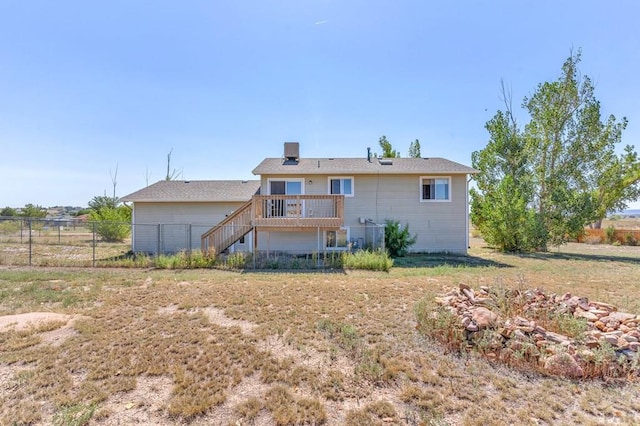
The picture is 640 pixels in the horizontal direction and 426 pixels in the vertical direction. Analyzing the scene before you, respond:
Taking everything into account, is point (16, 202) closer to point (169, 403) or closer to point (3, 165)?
point (3, 165)

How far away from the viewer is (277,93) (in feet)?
47.0

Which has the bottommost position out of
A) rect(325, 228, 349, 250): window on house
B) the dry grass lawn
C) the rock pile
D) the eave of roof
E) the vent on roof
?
the dry grass lawn

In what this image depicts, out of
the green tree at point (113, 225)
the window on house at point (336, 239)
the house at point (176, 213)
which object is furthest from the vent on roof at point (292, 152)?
the green tree at point (113, 225)

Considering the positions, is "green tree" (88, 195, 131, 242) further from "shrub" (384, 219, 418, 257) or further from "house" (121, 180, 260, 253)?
"shrub" (384, 219, 418, 257)

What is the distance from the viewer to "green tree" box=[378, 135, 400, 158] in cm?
2711

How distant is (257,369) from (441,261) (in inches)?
393

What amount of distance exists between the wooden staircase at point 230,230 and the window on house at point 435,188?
8402 millimetres

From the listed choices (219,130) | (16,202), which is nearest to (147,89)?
(219,130)

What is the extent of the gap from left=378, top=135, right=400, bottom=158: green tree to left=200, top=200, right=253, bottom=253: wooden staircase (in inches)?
728

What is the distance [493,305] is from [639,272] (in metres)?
9.29

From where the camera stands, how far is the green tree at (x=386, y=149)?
2711cm

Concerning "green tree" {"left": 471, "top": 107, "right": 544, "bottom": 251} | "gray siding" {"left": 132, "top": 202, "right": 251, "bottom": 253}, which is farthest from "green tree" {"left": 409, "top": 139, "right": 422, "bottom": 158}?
"gray siding" {"left": 132, "top": 202, "right": 251, "bottom": 253}

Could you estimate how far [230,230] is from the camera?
1221 centimetres

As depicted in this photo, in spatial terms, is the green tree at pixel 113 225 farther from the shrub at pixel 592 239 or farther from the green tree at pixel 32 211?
the shrub at pixel 592 239
